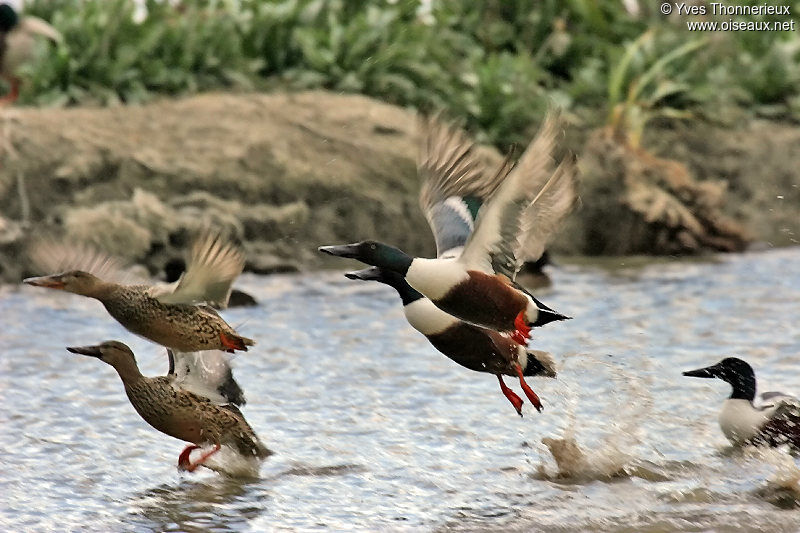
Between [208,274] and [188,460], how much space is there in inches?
42.5

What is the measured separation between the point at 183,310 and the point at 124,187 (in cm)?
651

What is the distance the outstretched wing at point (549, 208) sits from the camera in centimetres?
593

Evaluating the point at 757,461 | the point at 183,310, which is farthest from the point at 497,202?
the point at 757,461

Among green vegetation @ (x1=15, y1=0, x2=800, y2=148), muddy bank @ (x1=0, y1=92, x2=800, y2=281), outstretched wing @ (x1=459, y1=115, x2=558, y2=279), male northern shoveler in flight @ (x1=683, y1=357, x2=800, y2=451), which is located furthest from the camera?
green vegetation @ (x1=15, y1=0, x2=800, y2=148)

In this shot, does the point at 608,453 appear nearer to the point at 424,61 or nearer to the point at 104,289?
the point at 104,289

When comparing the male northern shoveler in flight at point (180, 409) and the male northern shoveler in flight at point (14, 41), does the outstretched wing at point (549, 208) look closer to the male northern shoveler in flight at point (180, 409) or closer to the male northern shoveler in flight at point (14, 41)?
the male northern shoveler in flight at point (180, 409)

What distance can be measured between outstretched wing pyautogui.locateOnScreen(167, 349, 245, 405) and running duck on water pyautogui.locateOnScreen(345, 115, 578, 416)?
78cm

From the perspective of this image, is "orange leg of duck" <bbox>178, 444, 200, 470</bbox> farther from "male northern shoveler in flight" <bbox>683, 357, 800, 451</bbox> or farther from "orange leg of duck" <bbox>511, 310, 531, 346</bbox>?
"male northern shoveler in flight" <bbox>683, 357, 800, 451</bbox>

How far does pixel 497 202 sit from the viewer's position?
5781mm

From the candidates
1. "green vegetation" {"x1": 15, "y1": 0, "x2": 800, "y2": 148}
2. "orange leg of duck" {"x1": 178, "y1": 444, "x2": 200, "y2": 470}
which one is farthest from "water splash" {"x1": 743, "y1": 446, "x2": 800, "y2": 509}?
"green vegetation" {"x1": 15, "y1": 0, "x2": 800, "y2": 148}

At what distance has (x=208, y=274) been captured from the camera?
579 centimetres

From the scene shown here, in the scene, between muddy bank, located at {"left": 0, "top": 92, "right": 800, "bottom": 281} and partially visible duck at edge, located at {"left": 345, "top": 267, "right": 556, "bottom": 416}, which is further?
muddy bank, located at {"left": 0, "top": 92, "right": 800, "bottom": 281}

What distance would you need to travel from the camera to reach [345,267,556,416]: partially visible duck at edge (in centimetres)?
629

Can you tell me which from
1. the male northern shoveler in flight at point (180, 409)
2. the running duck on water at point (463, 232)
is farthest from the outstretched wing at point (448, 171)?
the male northern shoveler in flight at point (180, 409)
